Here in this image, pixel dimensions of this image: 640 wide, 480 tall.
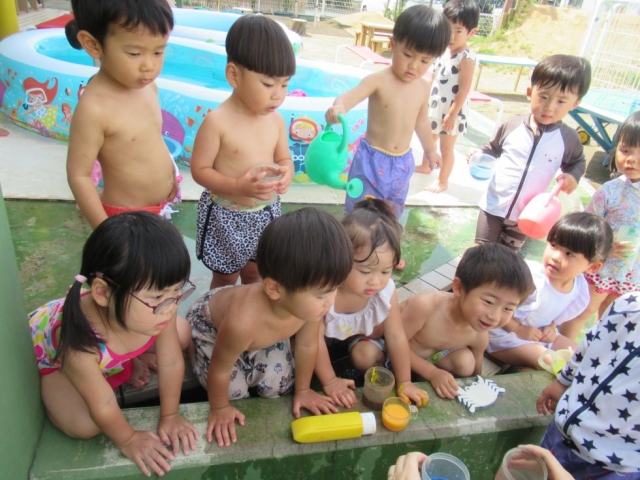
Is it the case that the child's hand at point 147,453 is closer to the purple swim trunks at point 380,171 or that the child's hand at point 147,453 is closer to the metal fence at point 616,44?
the purple swim trunks at point 380,171

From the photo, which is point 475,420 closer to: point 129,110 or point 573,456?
point 573,456

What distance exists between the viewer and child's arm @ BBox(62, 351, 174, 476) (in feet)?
4.92

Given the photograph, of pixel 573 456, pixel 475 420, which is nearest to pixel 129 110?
pixel 475 420

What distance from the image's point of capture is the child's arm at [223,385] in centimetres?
169

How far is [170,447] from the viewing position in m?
1.66

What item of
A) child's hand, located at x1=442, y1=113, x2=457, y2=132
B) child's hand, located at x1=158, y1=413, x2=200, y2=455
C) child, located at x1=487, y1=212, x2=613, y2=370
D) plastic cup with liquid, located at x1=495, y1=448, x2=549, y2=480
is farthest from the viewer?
child's hand, located at x1=442, y1=113, x2=457, y2=132

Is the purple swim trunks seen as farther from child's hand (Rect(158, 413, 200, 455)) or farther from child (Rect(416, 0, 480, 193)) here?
child's hand (Rect(158, 413, 200, 455))

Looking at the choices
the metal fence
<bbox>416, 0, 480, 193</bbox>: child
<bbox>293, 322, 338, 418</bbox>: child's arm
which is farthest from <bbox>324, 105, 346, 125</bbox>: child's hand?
the metal fence

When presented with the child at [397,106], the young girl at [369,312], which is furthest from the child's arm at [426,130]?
the young girl at [369,312]

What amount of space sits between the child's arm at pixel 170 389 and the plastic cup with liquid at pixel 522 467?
1032 millimetres

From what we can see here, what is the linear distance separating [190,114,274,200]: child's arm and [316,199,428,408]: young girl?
50cm

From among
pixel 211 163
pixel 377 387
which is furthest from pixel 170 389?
pixel 211 163

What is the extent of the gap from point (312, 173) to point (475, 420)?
1.51m

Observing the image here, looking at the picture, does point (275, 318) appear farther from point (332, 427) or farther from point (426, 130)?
point (426, 130)
